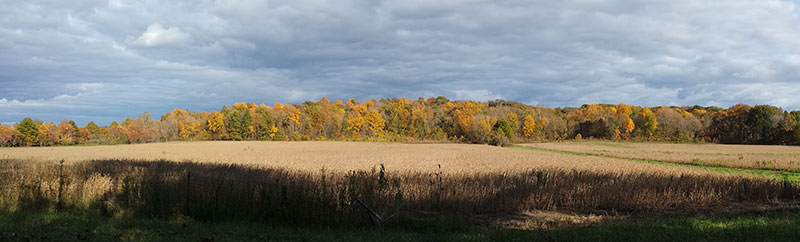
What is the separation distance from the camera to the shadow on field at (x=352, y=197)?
440 inches

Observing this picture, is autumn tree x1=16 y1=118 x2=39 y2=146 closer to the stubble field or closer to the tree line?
the tree line

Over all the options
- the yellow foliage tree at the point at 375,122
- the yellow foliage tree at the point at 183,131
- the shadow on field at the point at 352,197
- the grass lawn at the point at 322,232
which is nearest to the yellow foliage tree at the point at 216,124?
the yellow foliage tree at the point at 183,131

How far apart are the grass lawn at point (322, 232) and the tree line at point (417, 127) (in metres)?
79.0

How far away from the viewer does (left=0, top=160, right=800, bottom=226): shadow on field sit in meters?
11.2

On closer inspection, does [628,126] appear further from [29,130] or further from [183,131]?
[29,130]

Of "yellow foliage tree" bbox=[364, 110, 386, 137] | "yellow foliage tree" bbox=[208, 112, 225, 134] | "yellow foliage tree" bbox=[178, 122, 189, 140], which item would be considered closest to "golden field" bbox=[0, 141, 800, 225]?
"yellow foliage tree" bbox=[364, 110, 386, 137]

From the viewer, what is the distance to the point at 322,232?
31.4 feet

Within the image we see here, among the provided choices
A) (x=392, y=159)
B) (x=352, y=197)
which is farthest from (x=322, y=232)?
Result: (x=392, y=159)

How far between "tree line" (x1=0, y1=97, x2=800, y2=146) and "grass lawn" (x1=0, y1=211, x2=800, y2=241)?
259 feet

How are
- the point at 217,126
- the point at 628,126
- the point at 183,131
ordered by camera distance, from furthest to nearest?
1. the point at 628,126
2. the point at 183,131
3. the point at 217,126

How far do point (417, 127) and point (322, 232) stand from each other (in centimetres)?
10325

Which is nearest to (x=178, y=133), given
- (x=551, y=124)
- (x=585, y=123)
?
(x=551, y=124)

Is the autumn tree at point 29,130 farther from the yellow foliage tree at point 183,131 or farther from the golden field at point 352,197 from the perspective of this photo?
the golden field at point 352,197

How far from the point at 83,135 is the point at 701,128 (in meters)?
149
